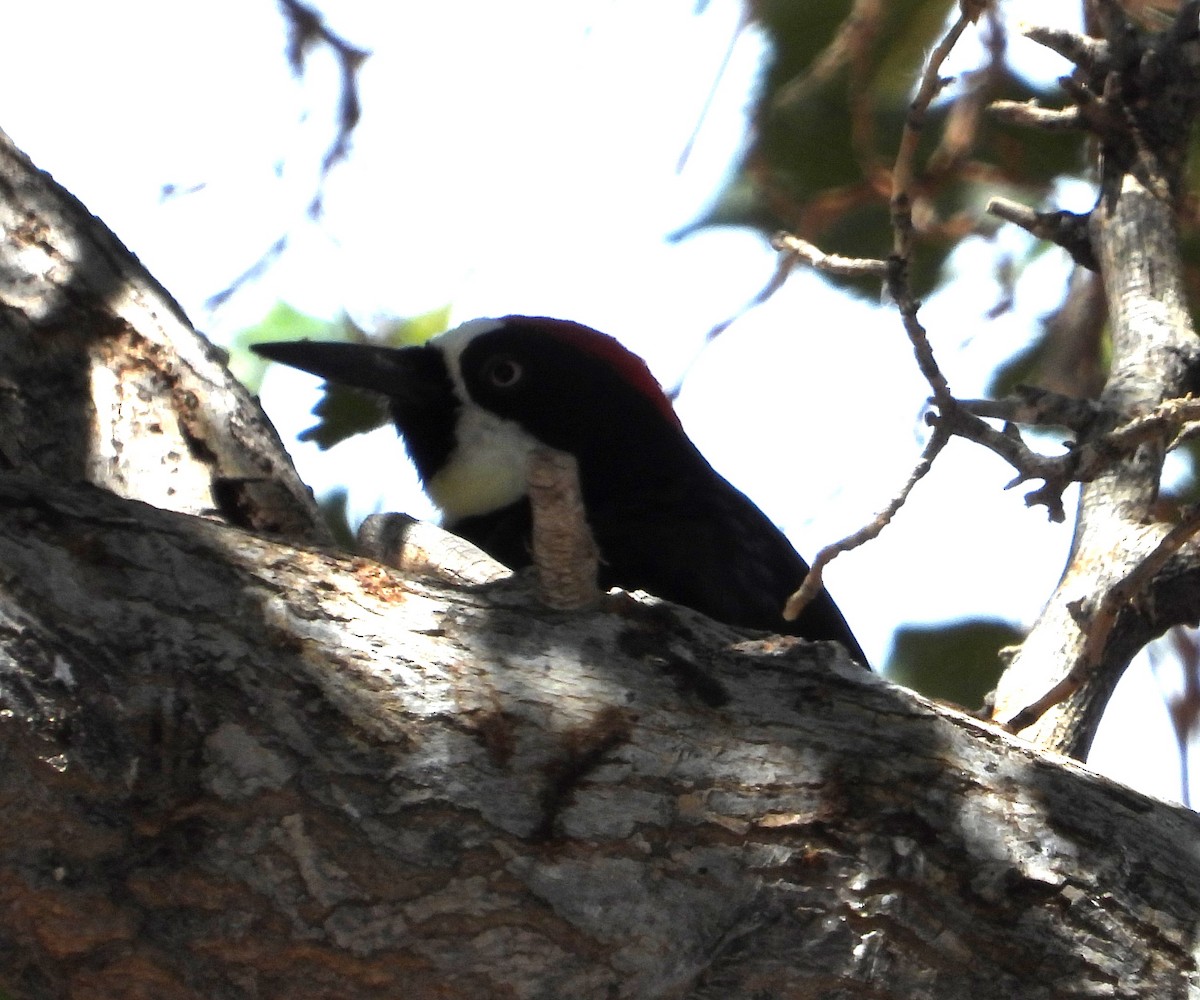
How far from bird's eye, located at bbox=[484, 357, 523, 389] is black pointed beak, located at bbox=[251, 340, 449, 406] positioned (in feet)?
0.50

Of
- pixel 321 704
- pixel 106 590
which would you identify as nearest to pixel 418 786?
pixel 321 704

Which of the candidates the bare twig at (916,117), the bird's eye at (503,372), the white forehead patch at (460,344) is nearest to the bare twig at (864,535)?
the bare twig at (916,117)

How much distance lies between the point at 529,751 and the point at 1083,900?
2.41ft

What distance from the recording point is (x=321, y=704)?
1.89 m

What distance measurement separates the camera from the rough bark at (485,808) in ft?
5.90

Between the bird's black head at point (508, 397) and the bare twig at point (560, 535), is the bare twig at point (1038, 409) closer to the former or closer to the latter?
the bare twig at point (560, 535)

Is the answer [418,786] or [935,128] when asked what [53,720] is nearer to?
[418,786]

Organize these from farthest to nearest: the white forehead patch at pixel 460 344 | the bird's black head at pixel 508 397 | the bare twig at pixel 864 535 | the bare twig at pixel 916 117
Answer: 1. the white forehead patch at pixel 460 344
2. the bird's black head at pixel 508 397
3. the bare twig at pixel 916 117
4. the bare twig at pixel 864 535

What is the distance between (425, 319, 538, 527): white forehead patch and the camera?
3457mm

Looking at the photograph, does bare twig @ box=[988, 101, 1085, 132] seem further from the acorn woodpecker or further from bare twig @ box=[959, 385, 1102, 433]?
the acorn woodpecker

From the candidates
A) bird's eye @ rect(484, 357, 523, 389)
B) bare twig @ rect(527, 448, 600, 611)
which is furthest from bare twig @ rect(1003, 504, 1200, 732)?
bird's eye @ rect(484, 357, 523, 389)

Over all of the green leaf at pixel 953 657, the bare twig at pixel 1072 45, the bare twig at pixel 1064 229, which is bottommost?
the green leaf at pixel 953 657

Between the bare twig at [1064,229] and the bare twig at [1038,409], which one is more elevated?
the bare twig at [1064,229]

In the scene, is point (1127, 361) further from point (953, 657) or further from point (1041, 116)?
point (953, 657)
